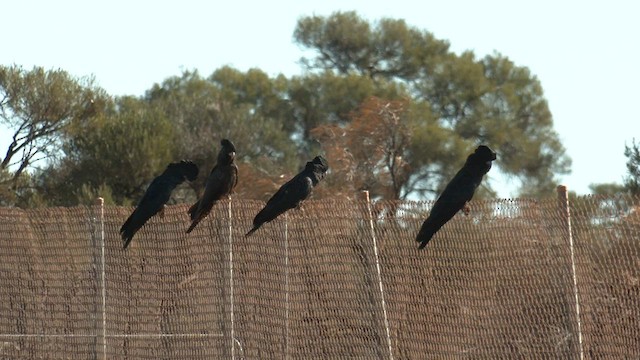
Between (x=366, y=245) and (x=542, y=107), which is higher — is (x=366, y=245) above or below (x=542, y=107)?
below

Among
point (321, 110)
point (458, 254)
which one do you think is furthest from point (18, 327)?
point (321, 110)

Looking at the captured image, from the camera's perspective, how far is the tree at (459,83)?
52.3 metres

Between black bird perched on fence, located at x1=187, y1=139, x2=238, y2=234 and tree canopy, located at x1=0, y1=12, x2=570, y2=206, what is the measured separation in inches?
787

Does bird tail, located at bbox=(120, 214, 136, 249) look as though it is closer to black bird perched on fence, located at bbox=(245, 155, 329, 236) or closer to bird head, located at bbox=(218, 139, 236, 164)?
bird head, located at bbox=(218, 139, 236, 164)

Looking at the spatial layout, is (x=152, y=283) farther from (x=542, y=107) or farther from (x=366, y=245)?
(x=542, y=107)

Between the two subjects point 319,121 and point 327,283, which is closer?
point 327,283

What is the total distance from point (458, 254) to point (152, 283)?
10.3 ft

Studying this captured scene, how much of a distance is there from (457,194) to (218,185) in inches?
89.2

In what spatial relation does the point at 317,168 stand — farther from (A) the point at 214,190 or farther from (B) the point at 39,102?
(B) the point at 39,102

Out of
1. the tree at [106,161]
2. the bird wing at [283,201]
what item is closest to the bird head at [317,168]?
the bird wing at [283,201]

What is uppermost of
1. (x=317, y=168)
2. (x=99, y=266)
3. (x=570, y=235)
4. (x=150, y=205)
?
(x=317, y=168)

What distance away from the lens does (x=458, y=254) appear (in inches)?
425

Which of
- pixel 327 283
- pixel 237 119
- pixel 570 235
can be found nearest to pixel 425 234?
pixel 570 235

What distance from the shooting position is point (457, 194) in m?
10.9
